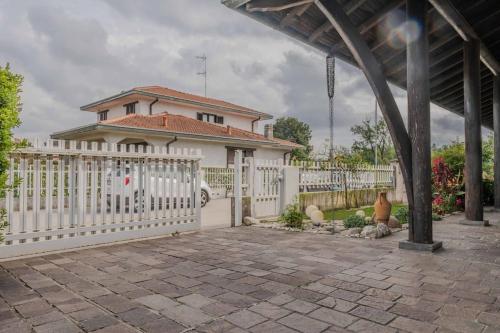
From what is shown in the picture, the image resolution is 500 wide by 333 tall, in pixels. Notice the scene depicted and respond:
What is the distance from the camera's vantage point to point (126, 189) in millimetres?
5508

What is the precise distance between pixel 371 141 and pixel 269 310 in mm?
39431

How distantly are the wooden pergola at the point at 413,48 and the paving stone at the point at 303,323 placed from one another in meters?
2.99

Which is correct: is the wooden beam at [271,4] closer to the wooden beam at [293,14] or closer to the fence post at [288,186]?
the wooden beam at [293,14]

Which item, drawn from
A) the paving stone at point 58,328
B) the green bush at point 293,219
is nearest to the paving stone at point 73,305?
the paving stone at point 58,328

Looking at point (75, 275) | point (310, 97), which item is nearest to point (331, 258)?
point (75, 275)

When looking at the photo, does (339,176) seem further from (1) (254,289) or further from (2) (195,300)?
(2) (195,300)

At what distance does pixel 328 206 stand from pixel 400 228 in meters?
3.94

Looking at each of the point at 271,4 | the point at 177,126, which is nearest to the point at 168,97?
the point at 177,126

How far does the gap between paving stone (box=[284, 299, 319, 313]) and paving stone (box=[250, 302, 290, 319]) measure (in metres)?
0.08

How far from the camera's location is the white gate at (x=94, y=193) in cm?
444

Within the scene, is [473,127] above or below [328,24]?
below

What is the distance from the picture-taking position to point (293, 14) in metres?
4.86

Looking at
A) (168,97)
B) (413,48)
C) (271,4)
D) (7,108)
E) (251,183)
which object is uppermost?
(168,97)

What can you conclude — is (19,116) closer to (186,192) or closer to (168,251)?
(168,251)
